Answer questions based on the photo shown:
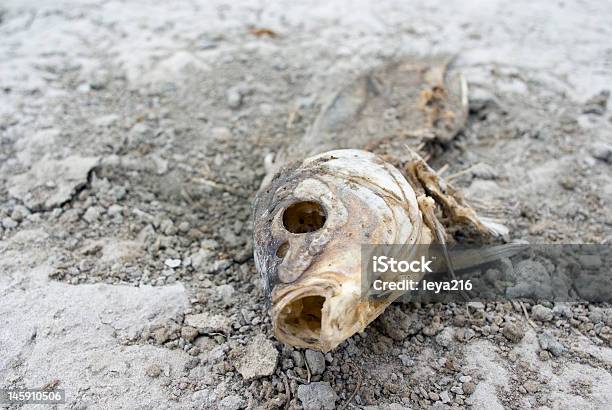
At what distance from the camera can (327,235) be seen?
2.54 meters

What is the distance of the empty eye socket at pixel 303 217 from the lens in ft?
9.30

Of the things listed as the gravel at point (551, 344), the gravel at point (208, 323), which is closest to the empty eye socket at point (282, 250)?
the gravel at point (208, 323)

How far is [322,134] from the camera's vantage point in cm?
443

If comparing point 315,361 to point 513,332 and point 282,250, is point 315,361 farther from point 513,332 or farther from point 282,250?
point 513,332

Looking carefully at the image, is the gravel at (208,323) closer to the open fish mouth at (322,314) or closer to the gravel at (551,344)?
the open fish mouth at (322,314)

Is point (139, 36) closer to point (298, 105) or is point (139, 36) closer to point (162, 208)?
point (298, 105)

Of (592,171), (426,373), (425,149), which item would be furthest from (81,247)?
(592,171)

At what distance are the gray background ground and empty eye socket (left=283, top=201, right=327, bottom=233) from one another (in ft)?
1.88

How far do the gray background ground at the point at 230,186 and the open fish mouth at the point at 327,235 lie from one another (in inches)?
18.2

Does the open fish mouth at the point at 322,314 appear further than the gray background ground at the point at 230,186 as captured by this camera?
No

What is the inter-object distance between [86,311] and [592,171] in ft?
11.7

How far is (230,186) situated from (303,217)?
1.43 metres

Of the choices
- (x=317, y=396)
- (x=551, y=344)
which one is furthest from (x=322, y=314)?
(x=551, y=344)

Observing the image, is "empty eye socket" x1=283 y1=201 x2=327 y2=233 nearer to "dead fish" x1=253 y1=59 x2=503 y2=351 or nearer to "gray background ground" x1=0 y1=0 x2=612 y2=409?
"dead fish" x1=253 y1=59 x2=503 y2=351
